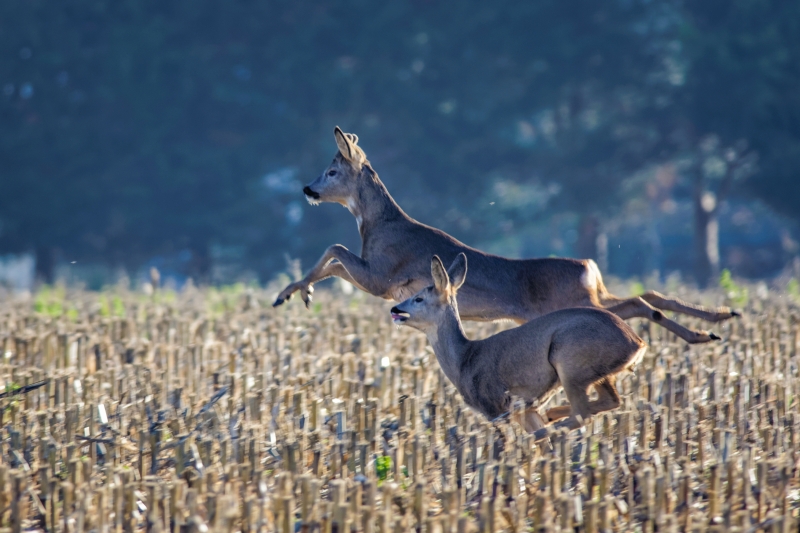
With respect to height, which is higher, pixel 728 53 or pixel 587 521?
pixel 728 53

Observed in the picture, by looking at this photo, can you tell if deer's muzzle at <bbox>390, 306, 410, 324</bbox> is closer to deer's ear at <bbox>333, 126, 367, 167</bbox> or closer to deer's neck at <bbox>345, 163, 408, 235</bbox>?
deer's neck at <bbox>345, 163, 408, 235</bbox>

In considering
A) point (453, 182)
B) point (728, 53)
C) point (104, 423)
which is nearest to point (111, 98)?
point (453, 182)

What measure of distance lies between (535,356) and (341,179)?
308 centimetres

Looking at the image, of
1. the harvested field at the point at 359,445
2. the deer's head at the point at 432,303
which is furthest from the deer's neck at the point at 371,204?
the deer's head at the point at 432,303

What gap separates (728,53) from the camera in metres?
30.3

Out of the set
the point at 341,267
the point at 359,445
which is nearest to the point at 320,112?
the point at 341,267

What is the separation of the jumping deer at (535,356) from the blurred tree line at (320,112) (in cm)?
2490

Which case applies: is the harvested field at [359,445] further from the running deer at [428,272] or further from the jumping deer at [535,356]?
the running deer at [428,272]

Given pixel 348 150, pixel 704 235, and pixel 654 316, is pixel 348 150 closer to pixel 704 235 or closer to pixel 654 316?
pixel 654 316

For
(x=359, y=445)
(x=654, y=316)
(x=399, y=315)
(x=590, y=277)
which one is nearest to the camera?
(x=359, y=445)

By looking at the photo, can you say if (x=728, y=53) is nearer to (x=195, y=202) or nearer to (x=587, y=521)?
(x=195, y=202)

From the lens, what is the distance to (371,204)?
8.83 meters

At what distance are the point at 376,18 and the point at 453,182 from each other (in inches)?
217

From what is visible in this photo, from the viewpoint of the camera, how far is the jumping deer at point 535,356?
6301 mm
